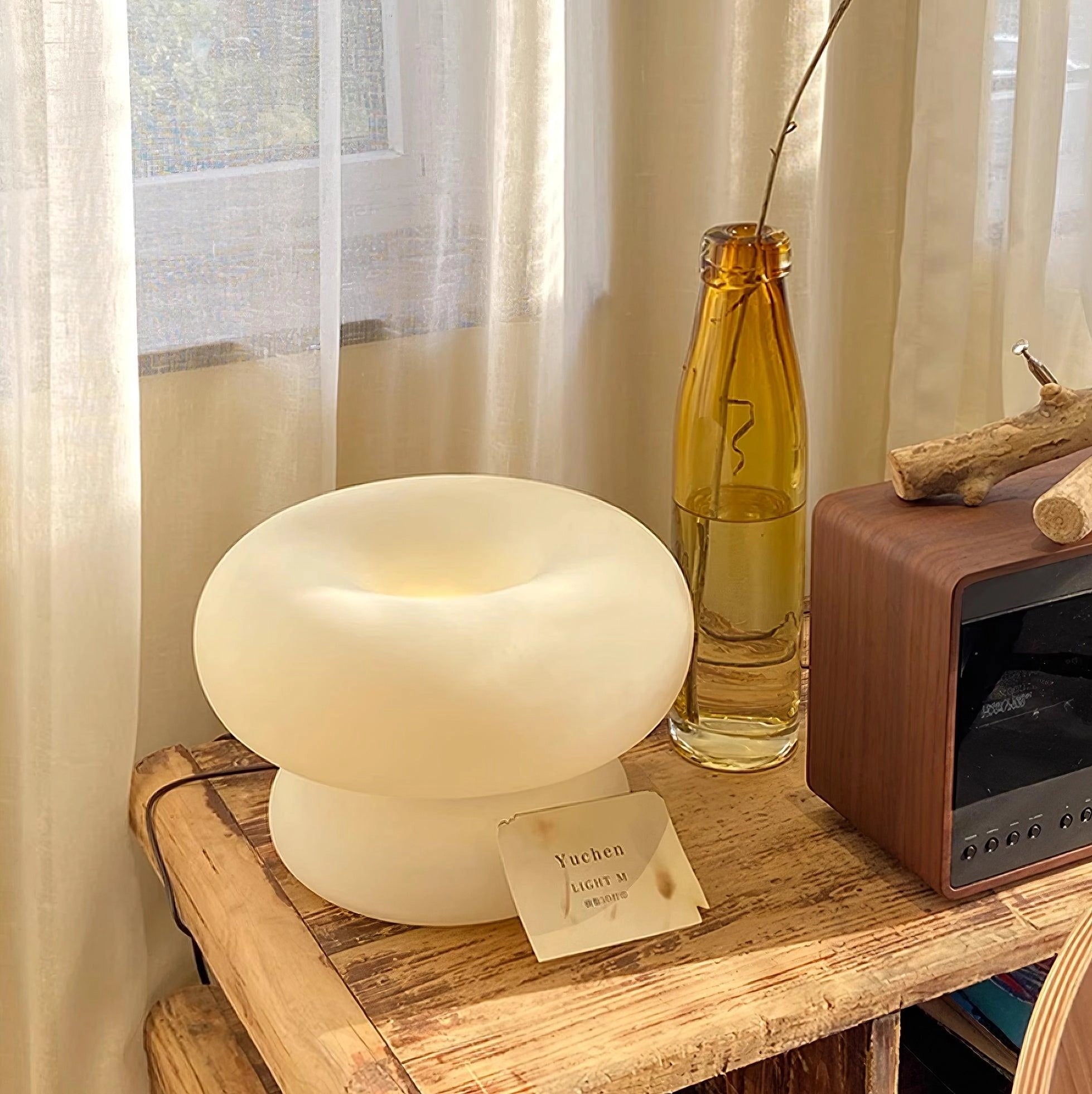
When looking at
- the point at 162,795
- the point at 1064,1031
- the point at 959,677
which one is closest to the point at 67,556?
the point at 162,795

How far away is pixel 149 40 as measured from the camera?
1028 millimetres

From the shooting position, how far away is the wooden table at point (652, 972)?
82 centimetres

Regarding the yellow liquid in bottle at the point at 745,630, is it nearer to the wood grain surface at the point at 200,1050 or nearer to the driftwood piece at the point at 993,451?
the driftwood piece at the point at 993,451

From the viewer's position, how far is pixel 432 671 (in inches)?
32.9

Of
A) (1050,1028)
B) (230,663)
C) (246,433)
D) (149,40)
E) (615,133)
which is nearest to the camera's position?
(1050,1028)

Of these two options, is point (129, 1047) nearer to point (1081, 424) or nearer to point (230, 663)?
point (230, 663)

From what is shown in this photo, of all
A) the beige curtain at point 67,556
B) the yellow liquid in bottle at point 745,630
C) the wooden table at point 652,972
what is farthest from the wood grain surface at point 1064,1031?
the beige curtain at point 67,556

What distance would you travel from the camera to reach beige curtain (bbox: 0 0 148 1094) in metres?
0.95

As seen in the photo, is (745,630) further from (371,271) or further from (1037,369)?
(371,271)

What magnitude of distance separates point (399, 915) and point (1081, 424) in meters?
0.51

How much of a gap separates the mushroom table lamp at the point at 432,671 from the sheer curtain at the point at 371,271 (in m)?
0.17

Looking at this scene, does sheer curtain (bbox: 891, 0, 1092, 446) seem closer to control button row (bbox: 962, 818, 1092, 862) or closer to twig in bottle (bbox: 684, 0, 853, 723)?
twig in bottle (bbox: 684, 0, 853, 723)

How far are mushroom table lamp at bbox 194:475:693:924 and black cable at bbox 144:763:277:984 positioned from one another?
0.10m

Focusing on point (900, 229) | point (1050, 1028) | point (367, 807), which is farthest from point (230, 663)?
point (900, 229)
